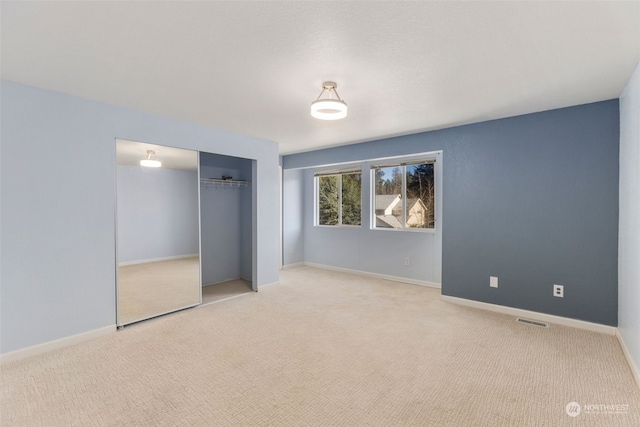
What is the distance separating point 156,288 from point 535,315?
444 cm

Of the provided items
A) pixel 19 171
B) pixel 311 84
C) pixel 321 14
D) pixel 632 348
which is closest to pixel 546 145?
pixel 632 348

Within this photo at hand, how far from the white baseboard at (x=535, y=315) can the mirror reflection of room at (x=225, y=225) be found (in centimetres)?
310

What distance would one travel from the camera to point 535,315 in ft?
11.5

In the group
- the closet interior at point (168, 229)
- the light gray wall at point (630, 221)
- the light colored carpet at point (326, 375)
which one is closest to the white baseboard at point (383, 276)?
the light colored carpet at point (326, 375)

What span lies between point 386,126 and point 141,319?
12.5ft

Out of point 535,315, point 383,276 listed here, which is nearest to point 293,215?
point 383,276

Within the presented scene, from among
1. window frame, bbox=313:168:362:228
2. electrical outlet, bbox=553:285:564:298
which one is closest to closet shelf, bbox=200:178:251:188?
window frame, bbox=313:168:362:228

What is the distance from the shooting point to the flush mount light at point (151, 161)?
354 cm

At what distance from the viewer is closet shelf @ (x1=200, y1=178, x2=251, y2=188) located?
4.63 m

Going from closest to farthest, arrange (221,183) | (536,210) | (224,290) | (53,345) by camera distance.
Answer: (53,345) < (536,210) < (224,290) < (221,183)

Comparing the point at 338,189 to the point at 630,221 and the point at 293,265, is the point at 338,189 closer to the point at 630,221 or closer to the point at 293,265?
the point at 293,265

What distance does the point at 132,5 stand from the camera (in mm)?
1601

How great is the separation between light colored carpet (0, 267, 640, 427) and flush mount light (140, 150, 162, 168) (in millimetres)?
1810

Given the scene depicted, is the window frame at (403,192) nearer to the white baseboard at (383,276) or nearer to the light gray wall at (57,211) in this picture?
the white baseboard at (383,276)
